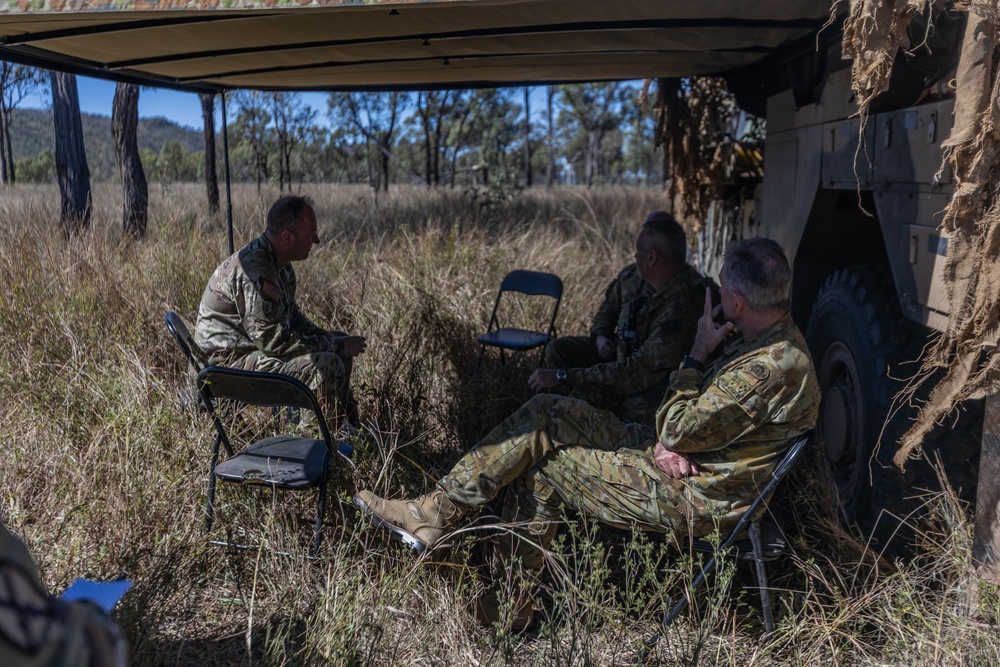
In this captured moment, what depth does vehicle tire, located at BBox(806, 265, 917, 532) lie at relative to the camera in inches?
116

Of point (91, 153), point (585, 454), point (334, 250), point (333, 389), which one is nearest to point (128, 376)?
point (333, 389)

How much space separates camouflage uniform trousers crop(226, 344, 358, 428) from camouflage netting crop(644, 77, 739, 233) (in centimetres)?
272

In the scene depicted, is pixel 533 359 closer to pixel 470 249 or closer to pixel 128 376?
pixel 470 249

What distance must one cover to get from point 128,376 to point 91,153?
6.02m

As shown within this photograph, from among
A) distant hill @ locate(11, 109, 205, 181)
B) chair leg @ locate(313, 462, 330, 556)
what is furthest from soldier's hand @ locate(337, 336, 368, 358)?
distant hill @ locate(11, 109, 205, 181)

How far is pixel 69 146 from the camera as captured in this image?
718 cm

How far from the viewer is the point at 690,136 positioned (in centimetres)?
520

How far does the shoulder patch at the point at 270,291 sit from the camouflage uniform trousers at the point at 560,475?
1.47 meters

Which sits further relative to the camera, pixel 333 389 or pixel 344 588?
pixel 333 389

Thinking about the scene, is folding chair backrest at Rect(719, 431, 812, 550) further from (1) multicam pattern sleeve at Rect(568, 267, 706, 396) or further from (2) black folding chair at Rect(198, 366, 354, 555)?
(2) black folding chair at Rect(198, 366, 354, 555)

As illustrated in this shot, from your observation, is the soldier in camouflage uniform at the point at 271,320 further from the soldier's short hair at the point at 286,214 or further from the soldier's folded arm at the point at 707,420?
the soldier's folded arm at the point at 707,420

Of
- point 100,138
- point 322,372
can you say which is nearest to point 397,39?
point 322,372

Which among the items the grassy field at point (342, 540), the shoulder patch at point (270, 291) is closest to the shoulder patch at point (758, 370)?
the grassy field at point (342, 540)

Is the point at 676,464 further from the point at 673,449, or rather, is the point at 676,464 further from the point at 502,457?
the point at 502,457
